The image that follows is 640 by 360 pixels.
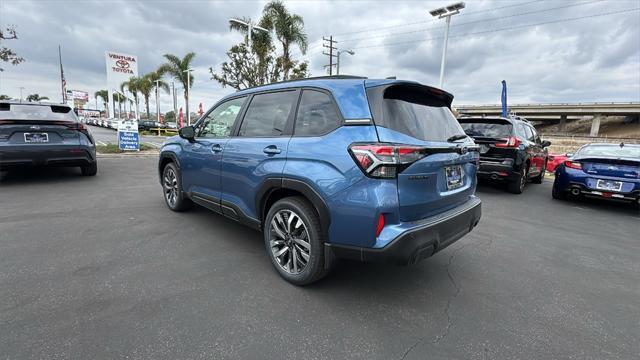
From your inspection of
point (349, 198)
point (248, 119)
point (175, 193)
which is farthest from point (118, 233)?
point (349, 198)

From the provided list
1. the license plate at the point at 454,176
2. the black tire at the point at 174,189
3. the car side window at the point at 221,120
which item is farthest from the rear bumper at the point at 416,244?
the black tire at the point at 174,189

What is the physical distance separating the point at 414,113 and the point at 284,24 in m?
21.7

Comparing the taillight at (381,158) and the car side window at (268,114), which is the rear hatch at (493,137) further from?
the taillight at (381,158)

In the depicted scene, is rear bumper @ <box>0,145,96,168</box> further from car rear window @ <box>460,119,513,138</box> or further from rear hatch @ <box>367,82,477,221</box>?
car rear window @ <box>460,119,513,138</box>

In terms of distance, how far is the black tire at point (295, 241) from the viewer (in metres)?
2.63

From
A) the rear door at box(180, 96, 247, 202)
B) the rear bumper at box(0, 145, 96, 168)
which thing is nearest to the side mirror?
the rear door at box(180, 96, 247, 202)

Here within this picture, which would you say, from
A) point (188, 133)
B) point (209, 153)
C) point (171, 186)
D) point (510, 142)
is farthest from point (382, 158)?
point (510, 142)

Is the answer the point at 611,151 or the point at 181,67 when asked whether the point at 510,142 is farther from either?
the point at 181,67

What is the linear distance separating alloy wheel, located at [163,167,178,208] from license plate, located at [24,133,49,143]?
3126 mm

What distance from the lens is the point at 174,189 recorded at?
16.1ft

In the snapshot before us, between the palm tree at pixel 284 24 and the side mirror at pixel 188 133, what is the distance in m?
18.2

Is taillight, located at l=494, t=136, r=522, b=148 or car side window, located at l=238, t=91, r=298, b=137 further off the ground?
car side window, located at l=238, t=91, r=298, b=137

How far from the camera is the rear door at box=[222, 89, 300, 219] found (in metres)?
2.95

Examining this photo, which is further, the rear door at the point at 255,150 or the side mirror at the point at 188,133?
the side mirror at the point at 188,133
